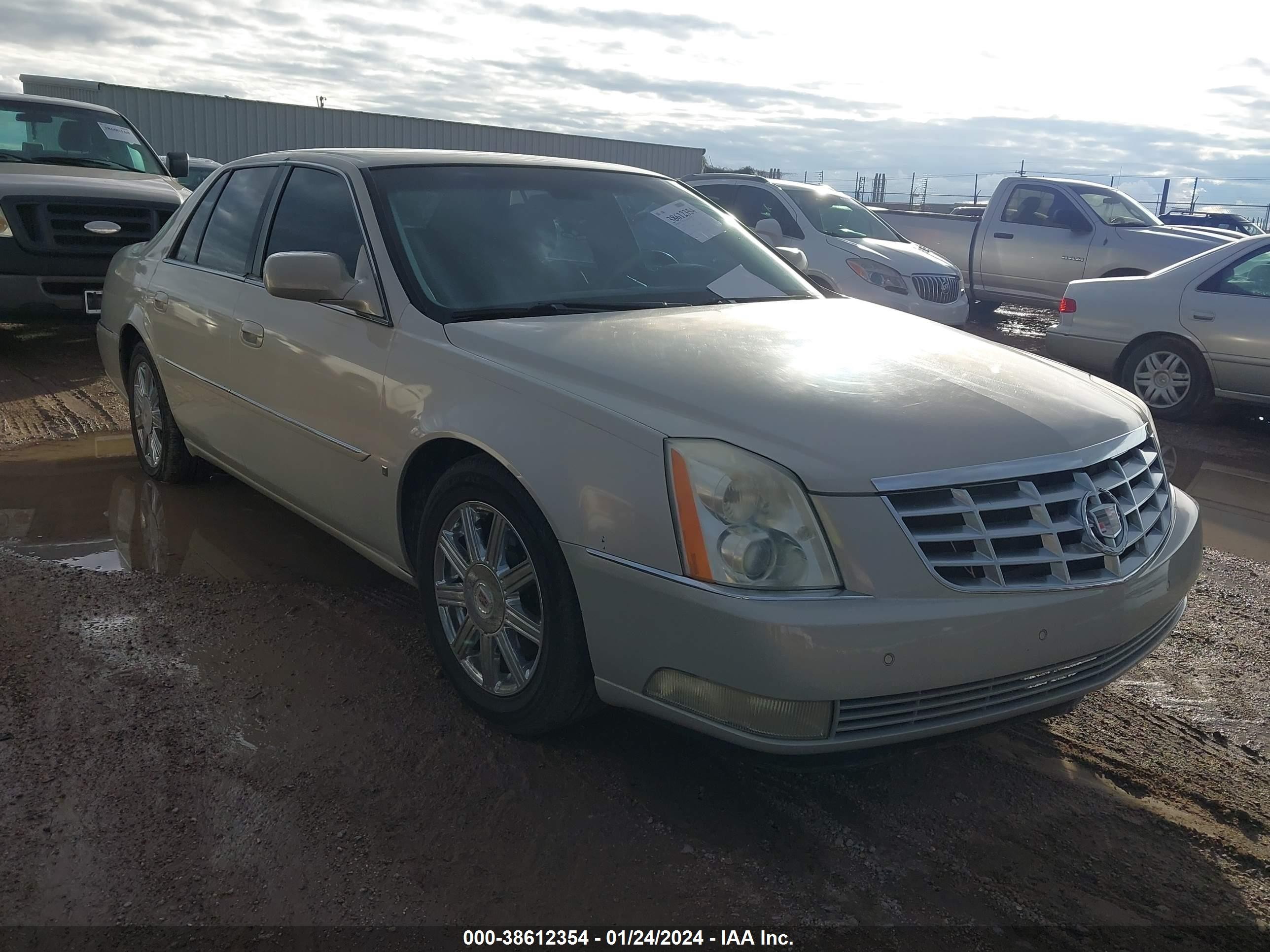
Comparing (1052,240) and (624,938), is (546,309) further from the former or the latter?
(1052,240)

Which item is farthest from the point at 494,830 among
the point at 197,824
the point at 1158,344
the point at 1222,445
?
the point at 1158,344

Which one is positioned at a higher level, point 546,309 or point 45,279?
point 546,309

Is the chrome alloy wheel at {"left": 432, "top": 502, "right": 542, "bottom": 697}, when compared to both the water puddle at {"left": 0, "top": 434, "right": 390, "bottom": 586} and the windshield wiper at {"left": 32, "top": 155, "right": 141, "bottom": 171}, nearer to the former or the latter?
the water puddle at {"left": 0, "top": 434, "right": 390, "bottom": 586}

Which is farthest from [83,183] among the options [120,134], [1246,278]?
[1246,278]

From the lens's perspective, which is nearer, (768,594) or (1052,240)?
(768,594)

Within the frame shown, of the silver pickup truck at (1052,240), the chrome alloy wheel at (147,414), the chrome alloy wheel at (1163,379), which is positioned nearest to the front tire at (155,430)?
the chrome alloy wheel at (147,414)

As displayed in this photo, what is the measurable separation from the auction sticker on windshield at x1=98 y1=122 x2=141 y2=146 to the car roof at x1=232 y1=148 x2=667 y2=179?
6592 mm

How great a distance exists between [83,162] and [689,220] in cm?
758

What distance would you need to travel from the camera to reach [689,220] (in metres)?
4.23

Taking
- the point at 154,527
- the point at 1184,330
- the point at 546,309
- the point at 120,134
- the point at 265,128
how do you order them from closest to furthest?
1. the point at 546,309
2. the point at 154,527
3. the point at 1184,330
4. the point at 120,134
5. the point at 265,128

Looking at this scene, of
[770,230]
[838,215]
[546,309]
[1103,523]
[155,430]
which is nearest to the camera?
[1103,523]

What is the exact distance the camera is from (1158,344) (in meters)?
8.09

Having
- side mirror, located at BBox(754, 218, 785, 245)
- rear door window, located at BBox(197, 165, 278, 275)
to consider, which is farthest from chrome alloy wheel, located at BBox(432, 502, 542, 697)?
side mirror, located at BBox(754, 218, 785, 245)

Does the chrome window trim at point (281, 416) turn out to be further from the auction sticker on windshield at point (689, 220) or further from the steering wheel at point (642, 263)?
the auction sticker on windshield at point (689, 220)
